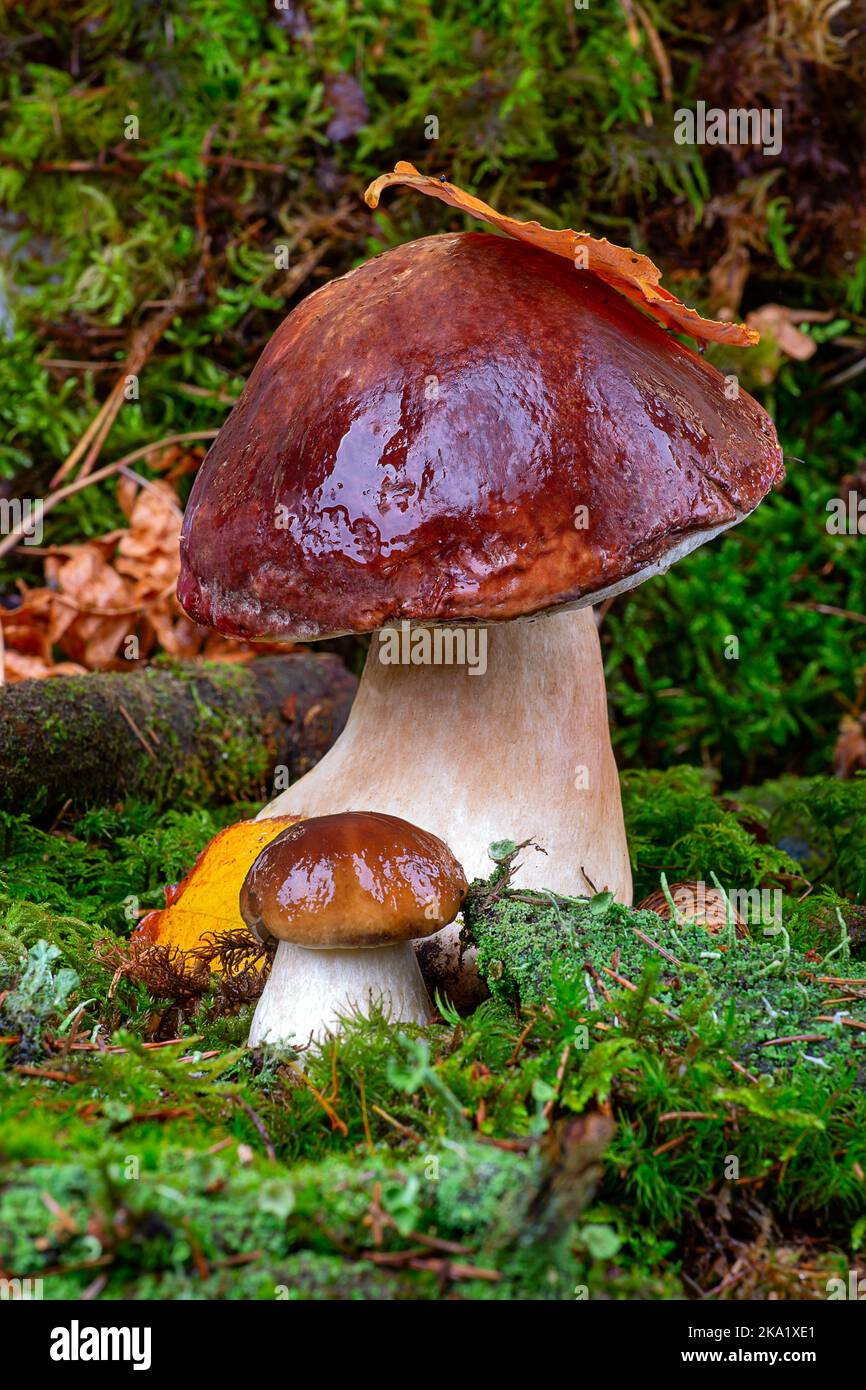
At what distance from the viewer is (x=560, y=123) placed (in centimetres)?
418

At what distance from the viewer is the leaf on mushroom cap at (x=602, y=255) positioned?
6.93 feet

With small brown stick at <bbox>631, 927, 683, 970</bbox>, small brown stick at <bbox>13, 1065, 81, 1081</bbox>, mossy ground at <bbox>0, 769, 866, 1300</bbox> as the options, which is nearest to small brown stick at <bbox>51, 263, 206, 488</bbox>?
mossy ground at <bbox>0, 769, 866, 1300</bbox>

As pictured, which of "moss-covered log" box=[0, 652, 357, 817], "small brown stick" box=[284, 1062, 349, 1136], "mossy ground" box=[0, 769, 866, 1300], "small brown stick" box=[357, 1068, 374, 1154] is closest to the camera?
"mossy ground" box=[0, 769, 866, 1300]

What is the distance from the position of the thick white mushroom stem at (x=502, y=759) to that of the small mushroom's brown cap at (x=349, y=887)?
0.41 meters

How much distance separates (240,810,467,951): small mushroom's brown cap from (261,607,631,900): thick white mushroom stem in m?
A: 0.41

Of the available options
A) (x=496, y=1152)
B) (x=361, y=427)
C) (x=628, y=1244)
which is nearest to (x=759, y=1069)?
(x=628, y=1244)

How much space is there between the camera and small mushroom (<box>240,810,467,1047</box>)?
187cm

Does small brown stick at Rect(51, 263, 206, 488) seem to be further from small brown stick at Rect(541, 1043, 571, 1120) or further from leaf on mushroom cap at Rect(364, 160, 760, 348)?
small brown stick at Rect(541, 1043, 571, 1120)

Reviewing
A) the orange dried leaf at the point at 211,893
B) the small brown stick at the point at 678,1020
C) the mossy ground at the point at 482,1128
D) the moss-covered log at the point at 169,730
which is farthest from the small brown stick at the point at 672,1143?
the moss-covered log at the point at 169,730

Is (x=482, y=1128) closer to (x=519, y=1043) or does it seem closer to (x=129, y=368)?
(x=519, y=1043)

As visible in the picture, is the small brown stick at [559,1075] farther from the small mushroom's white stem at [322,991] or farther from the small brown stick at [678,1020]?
the small mushroom's white stem at [322,991]

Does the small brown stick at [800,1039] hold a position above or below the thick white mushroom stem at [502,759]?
below

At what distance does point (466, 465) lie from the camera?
198 centimetres
